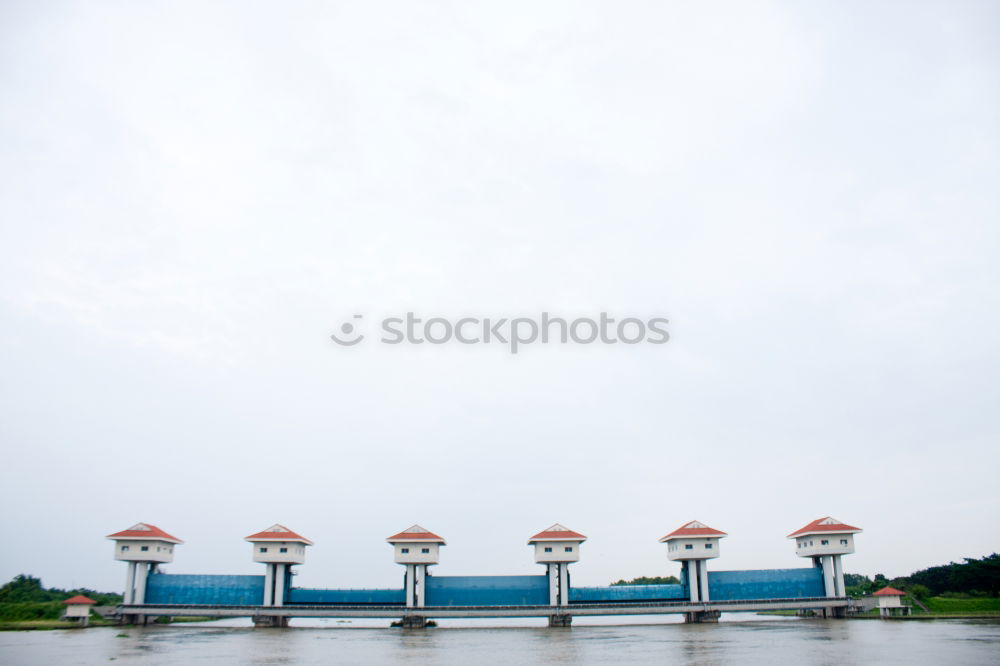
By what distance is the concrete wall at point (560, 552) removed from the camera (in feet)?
135

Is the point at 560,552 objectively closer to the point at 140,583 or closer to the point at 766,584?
the point at 766,584

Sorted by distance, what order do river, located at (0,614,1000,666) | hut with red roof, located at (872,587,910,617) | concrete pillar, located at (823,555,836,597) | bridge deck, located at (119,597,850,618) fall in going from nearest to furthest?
river, located at (0,614,1000,666) < hut with red roof, located at (872,587,910,617) < bridge deck, located at (119,597,850,618) < concrete pillar, located at (823,555,836,597)

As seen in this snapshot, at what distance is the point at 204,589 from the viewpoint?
1684 inches

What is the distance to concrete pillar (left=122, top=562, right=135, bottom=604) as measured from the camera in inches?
1655

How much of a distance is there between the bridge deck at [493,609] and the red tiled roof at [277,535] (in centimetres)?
408

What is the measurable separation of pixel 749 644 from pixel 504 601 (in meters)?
21.8

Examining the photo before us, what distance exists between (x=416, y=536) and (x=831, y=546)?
25893 millimetres

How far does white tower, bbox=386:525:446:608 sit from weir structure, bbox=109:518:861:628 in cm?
6

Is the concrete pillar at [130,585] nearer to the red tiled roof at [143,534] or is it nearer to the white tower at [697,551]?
the red tiled roof at [143,534]

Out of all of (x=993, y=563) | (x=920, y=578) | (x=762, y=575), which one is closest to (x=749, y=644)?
(x=762, y=575)

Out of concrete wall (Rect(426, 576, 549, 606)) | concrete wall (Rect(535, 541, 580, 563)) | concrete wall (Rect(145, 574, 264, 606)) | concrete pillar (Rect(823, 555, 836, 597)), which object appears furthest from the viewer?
concrete wall (Rect(145, 574, 264, 606))

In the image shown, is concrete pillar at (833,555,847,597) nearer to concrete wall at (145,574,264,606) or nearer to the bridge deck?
the bridge deck

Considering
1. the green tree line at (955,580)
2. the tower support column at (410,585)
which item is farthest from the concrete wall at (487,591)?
the green tree line at (955,580)

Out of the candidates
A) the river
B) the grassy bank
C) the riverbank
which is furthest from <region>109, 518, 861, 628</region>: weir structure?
the river
